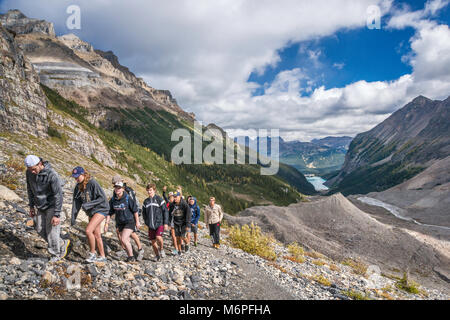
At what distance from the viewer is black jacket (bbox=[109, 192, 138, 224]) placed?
837 cm

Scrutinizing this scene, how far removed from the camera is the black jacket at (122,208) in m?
8.37

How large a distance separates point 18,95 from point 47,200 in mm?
A: 38340

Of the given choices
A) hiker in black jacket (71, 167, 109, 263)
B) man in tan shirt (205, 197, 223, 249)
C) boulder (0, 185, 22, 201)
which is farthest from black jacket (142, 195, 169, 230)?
boulder (0, 185, 22, 201)

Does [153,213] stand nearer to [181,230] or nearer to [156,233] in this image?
[156,233]

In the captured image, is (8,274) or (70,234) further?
(70,234)

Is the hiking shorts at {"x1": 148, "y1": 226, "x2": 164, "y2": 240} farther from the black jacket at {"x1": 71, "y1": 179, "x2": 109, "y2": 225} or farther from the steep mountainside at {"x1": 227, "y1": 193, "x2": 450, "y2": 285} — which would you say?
the steep mountainside at {"x1": 227, "y1": 193, "x2": 450, "y2": 285}

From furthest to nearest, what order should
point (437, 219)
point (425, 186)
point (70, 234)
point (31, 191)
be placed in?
point (425, 186), point (437, 219), point (70, 234), point (31, 191)

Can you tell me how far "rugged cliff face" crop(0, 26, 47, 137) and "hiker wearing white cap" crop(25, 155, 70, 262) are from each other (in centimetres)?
2592

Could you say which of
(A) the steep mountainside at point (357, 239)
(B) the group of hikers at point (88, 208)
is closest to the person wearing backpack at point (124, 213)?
(B) the group of hikers at point (88, 208)

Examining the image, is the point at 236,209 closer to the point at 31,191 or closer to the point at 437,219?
the point at 437,219

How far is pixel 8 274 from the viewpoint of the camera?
5.79 metres

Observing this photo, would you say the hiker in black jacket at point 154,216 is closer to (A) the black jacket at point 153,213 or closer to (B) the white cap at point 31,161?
(A) the black jacket at point 153,213
